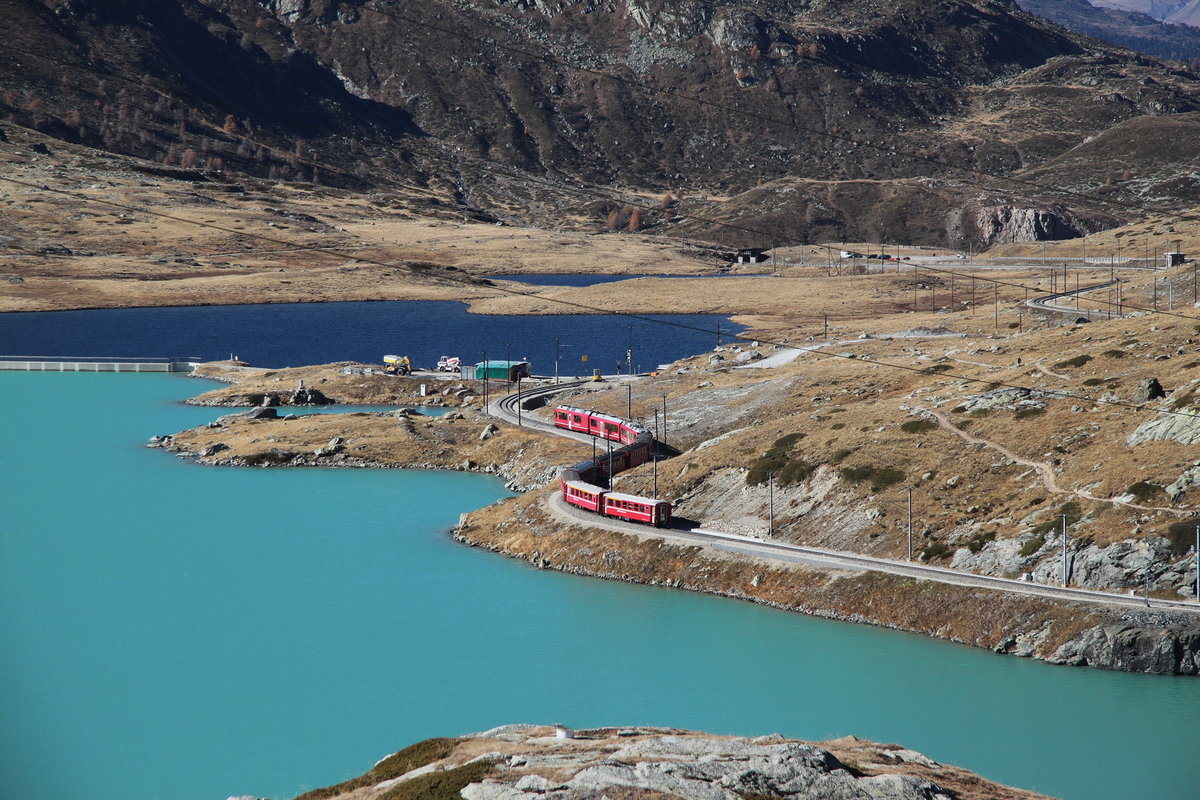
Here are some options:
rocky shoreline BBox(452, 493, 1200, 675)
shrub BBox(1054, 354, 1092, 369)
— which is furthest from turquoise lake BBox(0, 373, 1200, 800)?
shrub BBox(1054, 354, 1092, 369)

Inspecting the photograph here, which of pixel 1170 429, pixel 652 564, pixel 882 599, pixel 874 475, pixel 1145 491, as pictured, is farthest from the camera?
pixel 874 475

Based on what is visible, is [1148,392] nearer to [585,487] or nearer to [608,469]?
[585,487]

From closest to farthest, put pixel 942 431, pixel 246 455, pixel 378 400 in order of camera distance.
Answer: pixel 942 431 < pixel 246 455 < pixel 378 400

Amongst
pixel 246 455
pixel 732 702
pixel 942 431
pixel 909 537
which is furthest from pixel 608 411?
pixel 732 702

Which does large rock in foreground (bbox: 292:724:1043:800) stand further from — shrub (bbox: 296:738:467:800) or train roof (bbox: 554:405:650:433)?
train roof (bbox: 554:405:650:433)

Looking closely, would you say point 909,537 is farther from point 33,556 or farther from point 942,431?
point 33,556

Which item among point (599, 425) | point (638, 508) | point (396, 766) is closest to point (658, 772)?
point (396, 766)

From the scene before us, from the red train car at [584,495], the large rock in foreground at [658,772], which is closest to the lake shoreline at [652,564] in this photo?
A: the red train car at [584,495]
